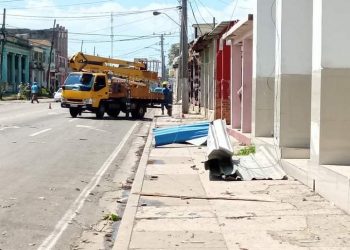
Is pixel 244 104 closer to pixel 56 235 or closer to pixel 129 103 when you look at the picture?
pixel 56 235

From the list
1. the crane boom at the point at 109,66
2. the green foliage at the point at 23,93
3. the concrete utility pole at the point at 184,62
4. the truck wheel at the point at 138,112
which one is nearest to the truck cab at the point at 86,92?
the crane boom at the point at 109,66

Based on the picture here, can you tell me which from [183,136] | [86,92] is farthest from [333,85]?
[86,92]

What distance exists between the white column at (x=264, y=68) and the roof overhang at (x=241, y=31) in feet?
4.31

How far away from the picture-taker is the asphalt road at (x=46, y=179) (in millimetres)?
7820

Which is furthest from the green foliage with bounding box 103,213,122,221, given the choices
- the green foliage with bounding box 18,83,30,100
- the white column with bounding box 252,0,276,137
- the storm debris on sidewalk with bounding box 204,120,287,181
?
the green foliage with bounding box 18,83,30,100

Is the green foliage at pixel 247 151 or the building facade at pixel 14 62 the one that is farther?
the building facade at pixel 14 62

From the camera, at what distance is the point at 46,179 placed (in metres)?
11.8

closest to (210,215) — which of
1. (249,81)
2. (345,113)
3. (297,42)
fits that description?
(345,113)

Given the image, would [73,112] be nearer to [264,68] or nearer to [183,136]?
[183,136]

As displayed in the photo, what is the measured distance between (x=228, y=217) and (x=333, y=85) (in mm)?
2816

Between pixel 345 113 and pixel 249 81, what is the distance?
8.82 meters

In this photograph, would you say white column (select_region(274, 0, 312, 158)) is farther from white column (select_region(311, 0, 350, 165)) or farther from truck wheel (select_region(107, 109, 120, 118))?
truck wheel (select_region(107, 109, 120, 118))

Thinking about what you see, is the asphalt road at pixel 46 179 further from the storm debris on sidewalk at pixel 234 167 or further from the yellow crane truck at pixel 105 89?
the yellow crane truck at pixel 105 89

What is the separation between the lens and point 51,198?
1002cm
